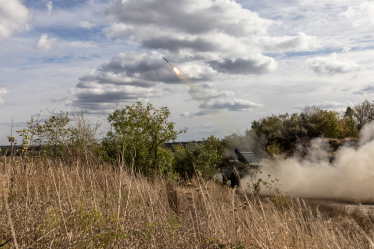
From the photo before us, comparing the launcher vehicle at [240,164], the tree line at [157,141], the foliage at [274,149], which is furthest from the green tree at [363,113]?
the launcher vehicle at [240,164]

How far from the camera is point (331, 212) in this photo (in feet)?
35.7

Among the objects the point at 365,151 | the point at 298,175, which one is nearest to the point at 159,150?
the point at 298,175

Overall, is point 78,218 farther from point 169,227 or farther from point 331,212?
point 331,212

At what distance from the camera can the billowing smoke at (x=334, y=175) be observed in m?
16.0

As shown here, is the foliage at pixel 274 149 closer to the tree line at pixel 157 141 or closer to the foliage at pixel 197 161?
the tree line at pixel 157 141

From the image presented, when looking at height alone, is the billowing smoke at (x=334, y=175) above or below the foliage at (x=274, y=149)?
below

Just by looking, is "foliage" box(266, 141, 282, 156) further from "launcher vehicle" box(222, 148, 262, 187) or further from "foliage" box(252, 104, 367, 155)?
"launcher vehicle" box(222, 148, 262, 187)

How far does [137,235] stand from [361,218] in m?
9.61

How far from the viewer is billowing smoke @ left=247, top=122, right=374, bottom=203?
52.6 ft

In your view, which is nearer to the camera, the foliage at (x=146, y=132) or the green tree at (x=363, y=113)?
the foliage at (x=146, y=132)

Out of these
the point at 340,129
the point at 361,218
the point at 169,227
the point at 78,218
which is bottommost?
the point at 361,218

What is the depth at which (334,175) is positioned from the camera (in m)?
17.8

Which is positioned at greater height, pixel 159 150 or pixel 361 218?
pixel 159 150

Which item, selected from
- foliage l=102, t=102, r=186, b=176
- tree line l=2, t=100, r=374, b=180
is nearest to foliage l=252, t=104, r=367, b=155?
tree line l=2, t=100, r=374, b=180
